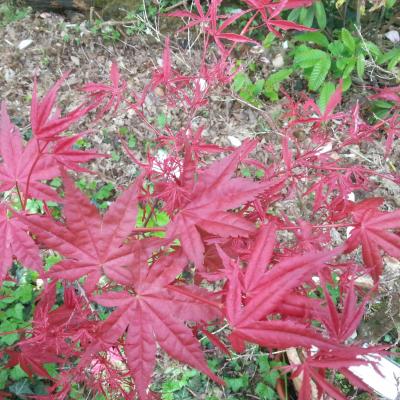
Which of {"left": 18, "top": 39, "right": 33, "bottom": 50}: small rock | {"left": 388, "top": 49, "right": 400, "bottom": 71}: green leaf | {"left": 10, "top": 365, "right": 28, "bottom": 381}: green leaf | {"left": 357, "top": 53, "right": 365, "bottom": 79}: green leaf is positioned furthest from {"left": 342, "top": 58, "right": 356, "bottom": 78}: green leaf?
{"left": 10, "top": 365, "right": 28, "bottom": 381}: green leaf

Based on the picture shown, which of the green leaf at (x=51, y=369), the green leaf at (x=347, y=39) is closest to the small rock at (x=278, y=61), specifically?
the green leaf at (x=347, y=39)

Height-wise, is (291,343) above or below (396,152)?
above

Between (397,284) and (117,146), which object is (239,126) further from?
(397,284)

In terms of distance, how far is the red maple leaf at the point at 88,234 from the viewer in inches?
30.3

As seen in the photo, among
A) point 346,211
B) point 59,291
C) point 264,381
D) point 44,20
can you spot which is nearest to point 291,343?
point 346,211

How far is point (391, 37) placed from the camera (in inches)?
111

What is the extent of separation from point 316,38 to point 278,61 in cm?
36

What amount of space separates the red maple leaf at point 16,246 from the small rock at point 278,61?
2468mm

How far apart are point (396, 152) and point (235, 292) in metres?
2.19

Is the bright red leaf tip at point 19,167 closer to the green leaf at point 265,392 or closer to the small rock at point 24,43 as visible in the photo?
the green leaf at point 265,392

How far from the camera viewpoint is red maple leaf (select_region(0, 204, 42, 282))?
91 centimetres

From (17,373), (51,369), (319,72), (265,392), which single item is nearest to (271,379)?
(265,392)

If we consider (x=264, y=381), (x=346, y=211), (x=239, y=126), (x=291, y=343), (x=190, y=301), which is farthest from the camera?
(x=239, y=126)

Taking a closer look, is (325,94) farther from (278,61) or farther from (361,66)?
(278,61)
